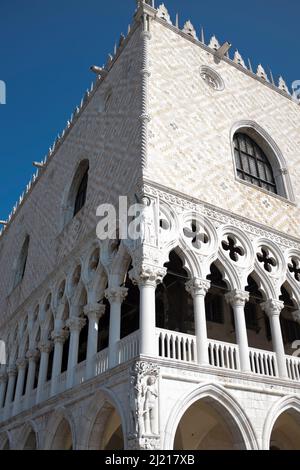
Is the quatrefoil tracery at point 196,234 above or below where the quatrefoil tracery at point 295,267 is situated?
below

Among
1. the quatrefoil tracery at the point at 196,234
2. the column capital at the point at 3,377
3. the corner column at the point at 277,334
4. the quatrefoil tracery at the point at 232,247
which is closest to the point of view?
the corner column at the point at 277,334

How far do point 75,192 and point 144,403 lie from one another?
748cm

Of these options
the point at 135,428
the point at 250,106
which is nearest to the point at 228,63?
the point at 250,106

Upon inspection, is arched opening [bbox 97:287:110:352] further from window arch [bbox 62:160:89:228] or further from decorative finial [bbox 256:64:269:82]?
decorative finial [bbox 256:64:269:82]

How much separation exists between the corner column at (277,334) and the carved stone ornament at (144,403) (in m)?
2.89

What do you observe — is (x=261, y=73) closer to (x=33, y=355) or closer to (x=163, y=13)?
(x=163, y=13)

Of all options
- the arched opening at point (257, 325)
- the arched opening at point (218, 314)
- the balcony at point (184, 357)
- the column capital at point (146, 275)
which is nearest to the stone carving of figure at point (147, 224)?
the column capital at point (146, 275)

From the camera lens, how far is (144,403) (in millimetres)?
6246

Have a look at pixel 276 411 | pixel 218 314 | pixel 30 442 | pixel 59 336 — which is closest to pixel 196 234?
pixel 218 314

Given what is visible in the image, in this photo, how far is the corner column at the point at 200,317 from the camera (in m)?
7.31

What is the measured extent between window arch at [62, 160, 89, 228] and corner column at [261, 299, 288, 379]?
5.88 metres

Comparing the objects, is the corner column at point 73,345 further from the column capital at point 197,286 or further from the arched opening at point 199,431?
the column capital at point 197,286

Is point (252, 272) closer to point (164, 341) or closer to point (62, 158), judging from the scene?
point (164, 341)
